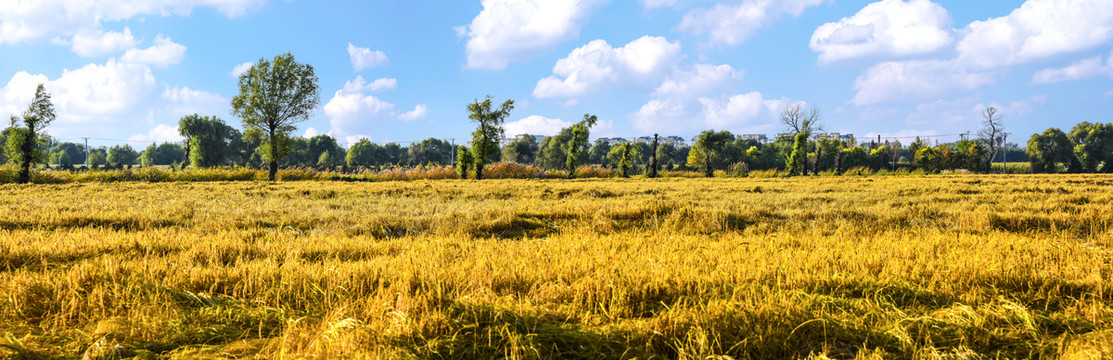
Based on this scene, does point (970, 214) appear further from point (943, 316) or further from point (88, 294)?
point (88, 294)

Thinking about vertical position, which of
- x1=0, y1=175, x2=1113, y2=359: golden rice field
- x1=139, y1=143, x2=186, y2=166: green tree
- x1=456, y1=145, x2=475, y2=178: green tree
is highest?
x1=139, y1=143, x2=186, y2=166: green tree

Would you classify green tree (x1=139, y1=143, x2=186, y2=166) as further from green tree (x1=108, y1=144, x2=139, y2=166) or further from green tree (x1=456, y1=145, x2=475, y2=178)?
green tree (x1=456, y1=145, x2=475, y2=178)

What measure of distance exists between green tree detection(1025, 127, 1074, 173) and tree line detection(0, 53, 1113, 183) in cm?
15

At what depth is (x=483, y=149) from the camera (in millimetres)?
36219

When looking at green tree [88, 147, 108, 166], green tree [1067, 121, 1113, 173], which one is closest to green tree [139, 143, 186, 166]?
green tree [88, 147, 108, 166]

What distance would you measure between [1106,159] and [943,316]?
104461 mm

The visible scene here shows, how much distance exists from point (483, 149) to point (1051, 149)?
84521mm

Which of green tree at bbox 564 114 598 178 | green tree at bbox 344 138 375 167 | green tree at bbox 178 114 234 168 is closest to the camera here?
green tree at bbox 564 114 598 178

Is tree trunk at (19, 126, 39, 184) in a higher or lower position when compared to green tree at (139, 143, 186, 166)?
lower

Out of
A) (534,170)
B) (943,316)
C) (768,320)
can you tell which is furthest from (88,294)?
(534,170)

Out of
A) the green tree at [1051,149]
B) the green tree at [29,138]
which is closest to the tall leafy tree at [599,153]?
the green tree at [1051,149]

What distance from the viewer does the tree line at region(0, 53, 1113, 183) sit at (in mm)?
32750

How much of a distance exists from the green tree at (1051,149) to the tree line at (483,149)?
15 centimetres

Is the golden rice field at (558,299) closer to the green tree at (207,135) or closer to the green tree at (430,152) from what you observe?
the green tree at (207,135)
